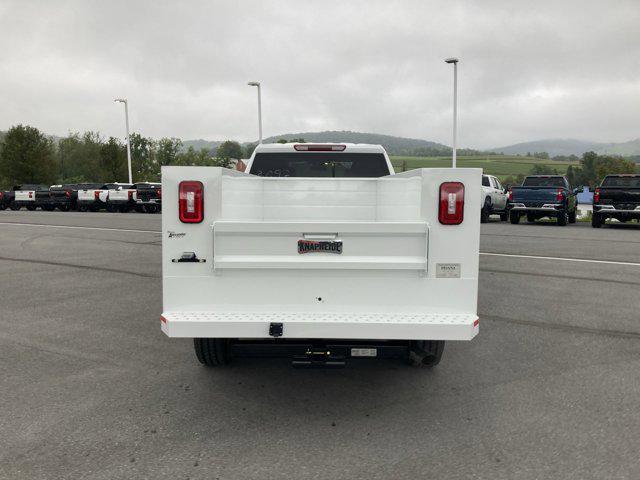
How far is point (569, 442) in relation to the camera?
3.58 metres

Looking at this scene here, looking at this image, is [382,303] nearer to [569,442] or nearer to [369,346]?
[369,346]

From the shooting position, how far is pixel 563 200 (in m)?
22.5

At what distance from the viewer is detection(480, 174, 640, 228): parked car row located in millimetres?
21016

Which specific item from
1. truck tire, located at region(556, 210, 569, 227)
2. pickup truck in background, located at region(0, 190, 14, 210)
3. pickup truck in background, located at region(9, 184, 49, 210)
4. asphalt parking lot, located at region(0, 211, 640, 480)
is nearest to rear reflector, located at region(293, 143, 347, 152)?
asphalt parking lot, located at region(0, 211, 640, 480)

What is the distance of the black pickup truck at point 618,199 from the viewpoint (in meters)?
20.8

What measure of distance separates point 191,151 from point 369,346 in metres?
104

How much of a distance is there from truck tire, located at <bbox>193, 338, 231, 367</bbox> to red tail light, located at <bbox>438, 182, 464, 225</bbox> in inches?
80.0

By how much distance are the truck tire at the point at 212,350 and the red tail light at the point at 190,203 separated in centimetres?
117

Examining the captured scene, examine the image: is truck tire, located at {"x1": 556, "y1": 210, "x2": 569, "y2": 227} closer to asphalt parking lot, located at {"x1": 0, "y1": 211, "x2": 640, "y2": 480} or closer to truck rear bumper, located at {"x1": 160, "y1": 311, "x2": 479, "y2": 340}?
asphalt parking lot, located at {"x1": 0, "y1": 211, "x2": 640, "y2": 480}

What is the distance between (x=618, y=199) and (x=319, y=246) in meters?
20.6

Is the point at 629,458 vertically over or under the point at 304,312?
under

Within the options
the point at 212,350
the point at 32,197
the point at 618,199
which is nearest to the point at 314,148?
the point at 212,350

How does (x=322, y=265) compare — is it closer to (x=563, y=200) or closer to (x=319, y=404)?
(x=319, y=404)

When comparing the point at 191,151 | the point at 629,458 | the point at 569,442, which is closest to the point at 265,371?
the point at 569,442
